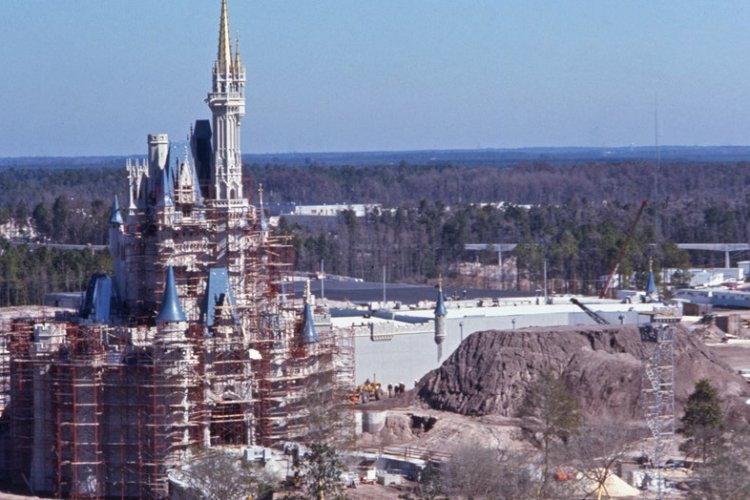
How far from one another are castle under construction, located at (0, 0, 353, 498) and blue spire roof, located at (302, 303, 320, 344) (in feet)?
0.19

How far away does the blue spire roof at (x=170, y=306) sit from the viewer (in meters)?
49.4

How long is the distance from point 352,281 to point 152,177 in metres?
56.3

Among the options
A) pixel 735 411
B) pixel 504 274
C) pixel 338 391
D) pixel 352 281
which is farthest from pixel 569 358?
pixel 504 274

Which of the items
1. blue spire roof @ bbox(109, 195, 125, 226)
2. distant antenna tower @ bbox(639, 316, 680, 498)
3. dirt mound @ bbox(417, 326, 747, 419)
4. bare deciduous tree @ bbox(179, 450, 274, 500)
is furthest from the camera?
dirt mound @ bbox(417, 326, 747, 419)

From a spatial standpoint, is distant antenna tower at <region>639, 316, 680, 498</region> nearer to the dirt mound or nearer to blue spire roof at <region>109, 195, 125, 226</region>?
the dirt mound

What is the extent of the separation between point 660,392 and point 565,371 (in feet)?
33.2

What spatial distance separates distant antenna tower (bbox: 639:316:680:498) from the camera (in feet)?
166

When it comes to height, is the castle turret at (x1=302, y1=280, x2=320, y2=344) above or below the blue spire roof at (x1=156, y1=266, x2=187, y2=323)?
below

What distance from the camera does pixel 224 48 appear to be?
5578 centimetres

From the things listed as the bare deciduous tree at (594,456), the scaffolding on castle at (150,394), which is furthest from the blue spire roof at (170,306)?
the bare deciduous tree at (594,456)

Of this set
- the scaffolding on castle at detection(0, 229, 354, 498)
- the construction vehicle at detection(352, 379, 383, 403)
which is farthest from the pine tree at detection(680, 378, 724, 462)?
the construction vehicle at detection(352, 379, 383, 403)

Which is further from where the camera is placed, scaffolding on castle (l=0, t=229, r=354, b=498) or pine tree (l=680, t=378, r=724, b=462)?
pine tree (l=680, t=378, r=724, b=462)

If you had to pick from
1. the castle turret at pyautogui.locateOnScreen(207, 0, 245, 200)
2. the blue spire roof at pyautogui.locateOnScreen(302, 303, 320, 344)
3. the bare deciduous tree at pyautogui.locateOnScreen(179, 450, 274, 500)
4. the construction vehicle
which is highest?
the castle turret at pyautogui.locateOnScreen(207, 0, 245, 200)

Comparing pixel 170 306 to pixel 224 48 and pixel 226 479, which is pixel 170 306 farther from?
pixel 224 48
